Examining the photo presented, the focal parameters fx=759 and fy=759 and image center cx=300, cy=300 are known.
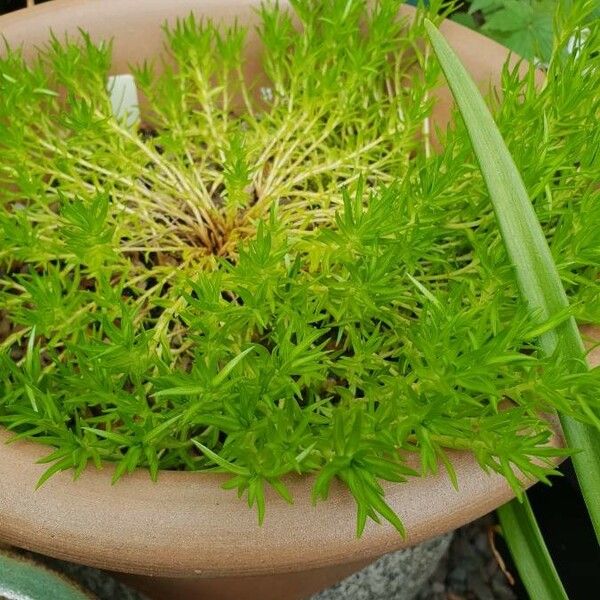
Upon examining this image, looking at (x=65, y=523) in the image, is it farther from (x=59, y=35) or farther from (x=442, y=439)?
(x=59, y=35)

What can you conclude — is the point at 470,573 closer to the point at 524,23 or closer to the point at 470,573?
the point at 470,573

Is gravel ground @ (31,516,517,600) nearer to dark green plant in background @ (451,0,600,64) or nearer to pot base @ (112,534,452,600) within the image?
pot base @ (112,534,452,600)

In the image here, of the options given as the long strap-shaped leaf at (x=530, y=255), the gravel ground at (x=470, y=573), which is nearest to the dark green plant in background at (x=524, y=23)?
the long strap-shaped leaf at (x=530, y=255)

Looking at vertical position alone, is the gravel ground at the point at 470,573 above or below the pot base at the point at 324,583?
below

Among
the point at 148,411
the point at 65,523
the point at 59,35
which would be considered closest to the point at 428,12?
the point at 59,35

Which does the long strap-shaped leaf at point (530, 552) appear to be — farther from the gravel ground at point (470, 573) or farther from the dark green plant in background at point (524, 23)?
the dark green plant in background at point (524, 23)
